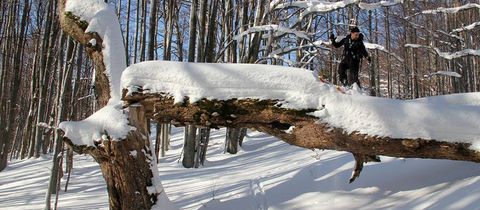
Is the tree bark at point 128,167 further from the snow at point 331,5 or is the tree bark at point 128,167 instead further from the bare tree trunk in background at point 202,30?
the bare tree trunk in background at point 202,30

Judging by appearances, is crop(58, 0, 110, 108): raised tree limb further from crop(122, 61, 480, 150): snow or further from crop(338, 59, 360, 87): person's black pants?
crop(338, 59, 360, 87): person's black pants

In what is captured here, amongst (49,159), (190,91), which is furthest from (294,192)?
(49,159)

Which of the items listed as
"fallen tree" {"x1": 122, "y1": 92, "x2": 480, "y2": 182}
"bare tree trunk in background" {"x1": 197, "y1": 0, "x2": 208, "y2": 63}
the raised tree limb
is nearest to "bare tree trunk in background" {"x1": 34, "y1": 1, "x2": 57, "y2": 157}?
"bare tree trunk in background" {"x1": 197, "y1": 0, "x2": 208, "y2": 63}

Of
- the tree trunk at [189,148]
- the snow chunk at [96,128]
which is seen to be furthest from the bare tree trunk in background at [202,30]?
the snow chunk at [96,128]

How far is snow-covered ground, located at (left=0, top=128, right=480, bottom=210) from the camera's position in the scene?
4.70m

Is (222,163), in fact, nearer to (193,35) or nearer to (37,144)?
(193,35)

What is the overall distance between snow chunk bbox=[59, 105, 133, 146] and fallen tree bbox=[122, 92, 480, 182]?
28 centimetres

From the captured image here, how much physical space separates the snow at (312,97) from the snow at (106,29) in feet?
2.28

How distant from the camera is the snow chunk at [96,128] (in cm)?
471

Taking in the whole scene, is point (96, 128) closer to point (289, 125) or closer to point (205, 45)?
point (289, 125)

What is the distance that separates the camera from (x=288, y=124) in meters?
4.70

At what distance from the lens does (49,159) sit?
15.9 meters

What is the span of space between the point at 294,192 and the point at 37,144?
48.0ft

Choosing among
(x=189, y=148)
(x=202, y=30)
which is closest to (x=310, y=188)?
(x=189, y=148)
